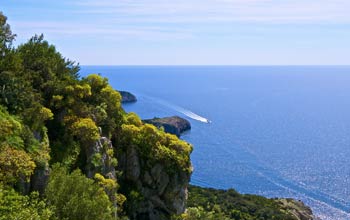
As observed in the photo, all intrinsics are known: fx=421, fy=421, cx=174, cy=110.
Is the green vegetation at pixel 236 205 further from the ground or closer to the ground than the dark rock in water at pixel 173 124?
closer to the ground

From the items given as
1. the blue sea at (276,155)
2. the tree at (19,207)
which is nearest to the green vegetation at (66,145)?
the tree at (19,207)

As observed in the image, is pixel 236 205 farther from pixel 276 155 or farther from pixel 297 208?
pixel 276 155

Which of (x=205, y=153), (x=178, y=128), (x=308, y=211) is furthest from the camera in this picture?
(x=178, y=128)

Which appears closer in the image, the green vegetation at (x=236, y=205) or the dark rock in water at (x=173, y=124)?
the green vegetation at (x=236, y=205)

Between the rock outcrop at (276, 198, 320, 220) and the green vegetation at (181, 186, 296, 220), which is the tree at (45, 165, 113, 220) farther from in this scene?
the rock outcrop at (276, 198, 320, 220)

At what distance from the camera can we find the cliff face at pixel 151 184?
28.4m

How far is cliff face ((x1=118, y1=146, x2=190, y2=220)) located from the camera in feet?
93.1

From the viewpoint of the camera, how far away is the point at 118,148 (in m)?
29.1

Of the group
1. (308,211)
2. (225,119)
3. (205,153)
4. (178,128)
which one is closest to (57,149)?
(308,211)

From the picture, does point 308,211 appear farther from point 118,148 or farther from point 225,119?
point 225,119

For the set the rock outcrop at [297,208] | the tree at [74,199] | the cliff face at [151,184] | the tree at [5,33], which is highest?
the tree at [5,33]

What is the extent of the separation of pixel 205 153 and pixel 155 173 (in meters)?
85.4

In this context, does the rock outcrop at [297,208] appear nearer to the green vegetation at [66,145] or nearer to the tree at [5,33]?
the green vegetation at [66,145]

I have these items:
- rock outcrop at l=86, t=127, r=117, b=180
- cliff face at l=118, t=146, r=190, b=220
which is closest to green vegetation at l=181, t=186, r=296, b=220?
cliff face at l=118, t=146, r=190, b=220
